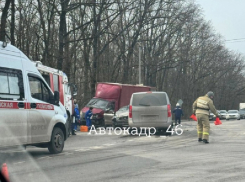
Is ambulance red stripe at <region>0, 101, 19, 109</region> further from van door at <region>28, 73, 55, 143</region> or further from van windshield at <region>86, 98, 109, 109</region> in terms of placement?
van windshield at <region>86, 98, 109, 109</region>

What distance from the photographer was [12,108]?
31.2 feet

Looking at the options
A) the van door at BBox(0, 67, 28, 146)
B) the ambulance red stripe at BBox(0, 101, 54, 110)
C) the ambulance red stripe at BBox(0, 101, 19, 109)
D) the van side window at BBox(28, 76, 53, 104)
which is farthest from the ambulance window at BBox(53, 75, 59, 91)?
the ambulance red stripe at BBox(0, 101, 19, 109)

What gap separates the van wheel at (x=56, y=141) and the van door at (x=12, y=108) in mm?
1307

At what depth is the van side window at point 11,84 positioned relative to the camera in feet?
30.7

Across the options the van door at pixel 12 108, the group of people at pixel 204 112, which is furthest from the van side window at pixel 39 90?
the group of people at pixel 204 112

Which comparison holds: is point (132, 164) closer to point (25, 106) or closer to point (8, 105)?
point (25, 106)

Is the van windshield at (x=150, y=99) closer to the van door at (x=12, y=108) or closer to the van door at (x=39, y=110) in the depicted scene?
the van door at (x=39, y=110)

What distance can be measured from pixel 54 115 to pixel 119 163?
258 centimetres

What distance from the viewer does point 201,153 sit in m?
11.4

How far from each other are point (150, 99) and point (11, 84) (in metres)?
8.80

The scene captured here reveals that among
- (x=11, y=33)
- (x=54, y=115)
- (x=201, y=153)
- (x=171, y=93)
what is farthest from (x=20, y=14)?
(x=171, y=93)

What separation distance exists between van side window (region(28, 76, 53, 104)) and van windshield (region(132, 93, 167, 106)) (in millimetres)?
6890

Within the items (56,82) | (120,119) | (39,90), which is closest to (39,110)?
(39,90)

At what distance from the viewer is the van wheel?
11.2m
